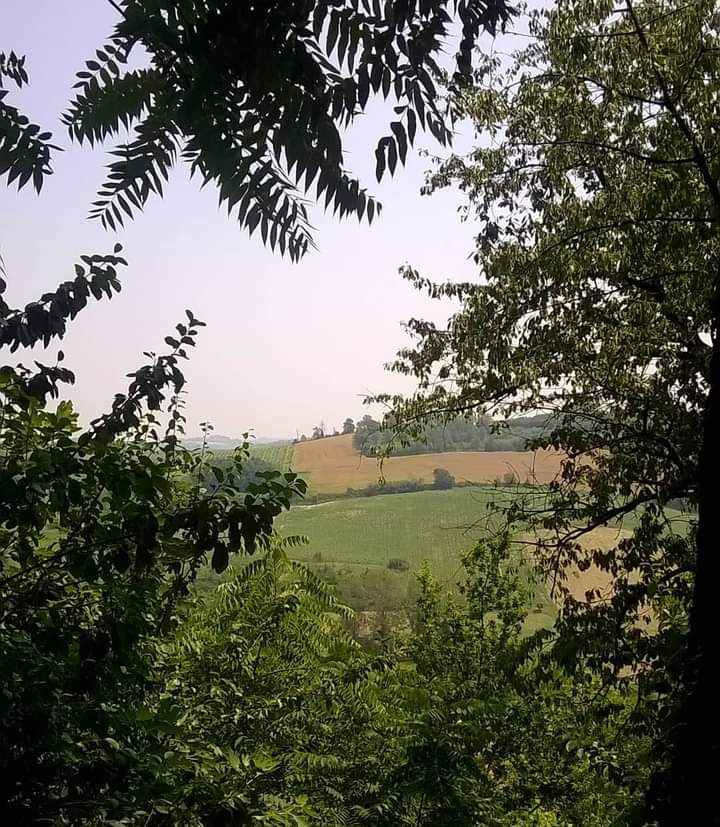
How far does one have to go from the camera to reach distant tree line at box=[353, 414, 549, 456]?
12.2ft

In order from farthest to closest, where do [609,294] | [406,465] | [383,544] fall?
[383,544], [406,465], [609,294]

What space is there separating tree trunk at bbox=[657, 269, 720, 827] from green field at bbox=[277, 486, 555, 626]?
11.3ft

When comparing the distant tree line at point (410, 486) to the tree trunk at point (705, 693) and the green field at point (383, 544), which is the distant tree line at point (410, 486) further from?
the tree trunk at point (705, 693)

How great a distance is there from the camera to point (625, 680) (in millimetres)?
3119

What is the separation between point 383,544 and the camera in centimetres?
615

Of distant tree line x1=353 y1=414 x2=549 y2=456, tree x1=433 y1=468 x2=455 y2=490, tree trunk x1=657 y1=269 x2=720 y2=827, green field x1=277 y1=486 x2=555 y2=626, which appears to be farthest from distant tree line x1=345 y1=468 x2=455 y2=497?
tree trunk x1=657 y1=269 x2=720 y2=827

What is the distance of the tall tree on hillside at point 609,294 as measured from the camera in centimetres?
272

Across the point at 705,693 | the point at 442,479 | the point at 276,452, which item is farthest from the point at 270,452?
the point at 705,693

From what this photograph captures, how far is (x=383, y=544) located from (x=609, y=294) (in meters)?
Result: 3.49

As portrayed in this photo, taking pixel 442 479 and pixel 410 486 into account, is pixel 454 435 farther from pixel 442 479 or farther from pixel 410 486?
pixel 410 486

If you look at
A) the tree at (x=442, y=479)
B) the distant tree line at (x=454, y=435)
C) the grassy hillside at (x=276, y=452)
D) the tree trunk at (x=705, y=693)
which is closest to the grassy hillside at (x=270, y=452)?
the grassy hillside at (x=276, y=452)

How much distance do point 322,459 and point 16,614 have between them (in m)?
3.14

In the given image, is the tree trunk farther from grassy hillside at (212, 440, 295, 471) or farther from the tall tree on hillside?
grassy hillside at (212, 440, 295, 471)

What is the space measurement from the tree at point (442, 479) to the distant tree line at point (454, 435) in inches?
19.8
